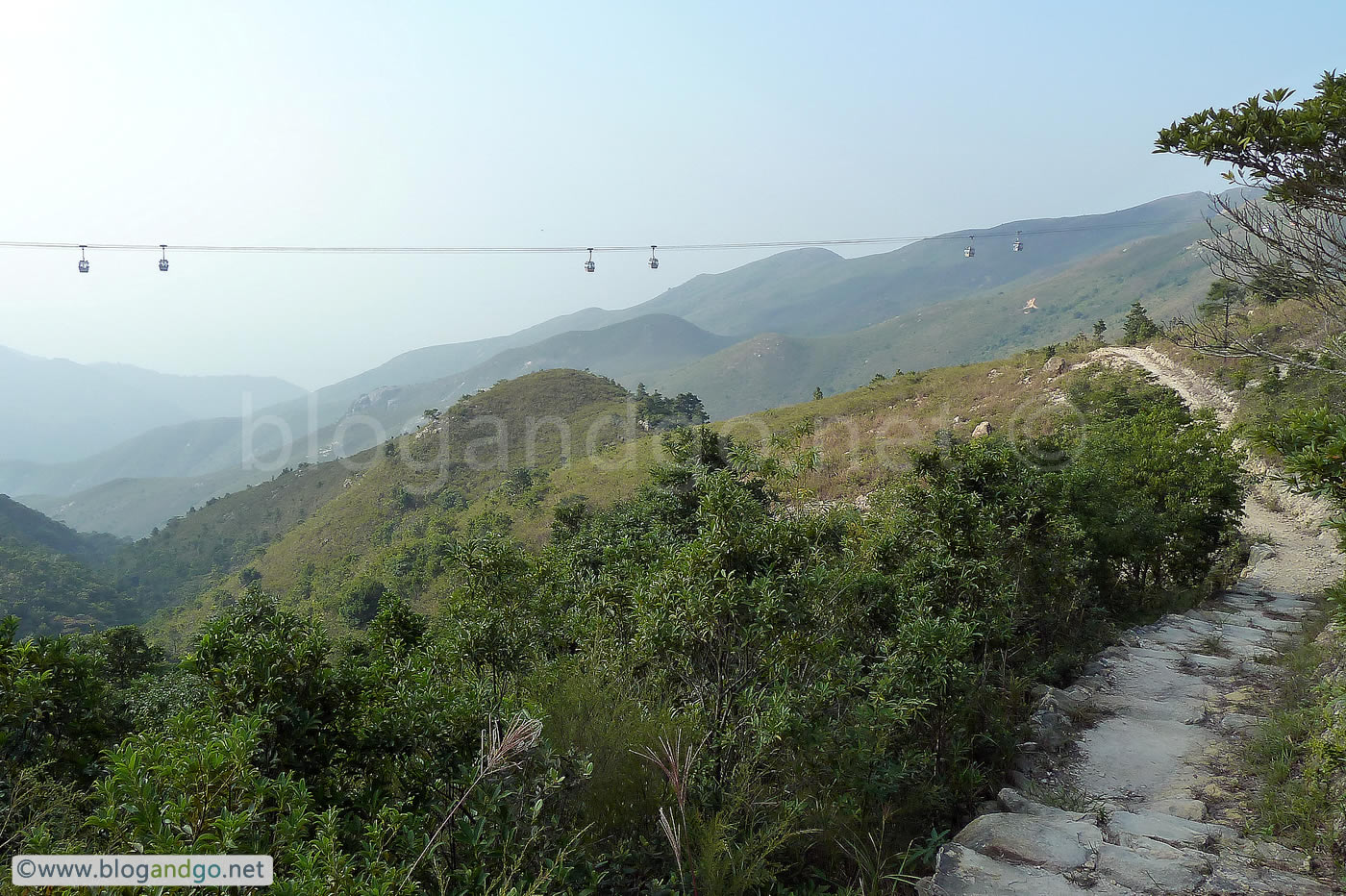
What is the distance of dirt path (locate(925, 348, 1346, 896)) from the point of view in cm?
373

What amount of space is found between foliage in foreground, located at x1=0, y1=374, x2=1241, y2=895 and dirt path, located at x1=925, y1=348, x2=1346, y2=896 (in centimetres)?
36

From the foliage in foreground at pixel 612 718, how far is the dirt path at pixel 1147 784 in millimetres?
363

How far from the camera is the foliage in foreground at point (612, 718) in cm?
242

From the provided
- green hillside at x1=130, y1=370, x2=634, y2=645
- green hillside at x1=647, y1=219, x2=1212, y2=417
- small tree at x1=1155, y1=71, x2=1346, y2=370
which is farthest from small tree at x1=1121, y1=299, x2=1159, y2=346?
green hillside at x1=647, y1=219, x2=1212, y2=417

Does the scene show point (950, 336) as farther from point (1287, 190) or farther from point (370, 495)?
point (1287, 190)

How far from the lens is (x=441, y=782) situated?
9.72 feet

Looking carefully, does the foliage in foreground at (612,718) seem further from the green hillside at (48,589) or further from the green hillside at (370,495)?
the green hillside at (48,589)

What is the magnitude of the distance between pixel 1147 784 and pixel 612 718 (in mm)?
3956

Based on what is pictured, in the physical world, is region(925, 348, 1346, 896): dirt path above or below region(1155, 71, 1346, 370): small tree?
below

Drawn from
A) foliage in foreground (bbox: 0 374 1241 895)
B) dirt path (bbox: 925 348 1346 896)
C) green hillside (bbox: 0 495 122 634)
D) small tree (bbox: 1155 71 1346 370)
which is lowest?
green hillside (bbox: 0 495 122 634)

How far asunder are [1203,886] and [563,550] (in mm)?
7060

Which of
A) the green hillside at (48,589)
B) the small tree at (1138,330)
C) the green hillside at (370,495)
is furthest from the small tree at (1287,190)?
the green hillside at (48,589)

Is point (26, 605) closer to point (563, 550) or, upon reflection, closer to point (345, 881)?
point (563, 550)

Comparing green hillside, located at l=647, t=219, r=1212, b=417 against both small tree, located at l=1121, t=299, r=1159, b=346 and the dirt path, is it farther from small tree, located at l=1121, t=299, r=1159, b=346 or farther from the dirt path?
the dirt path
